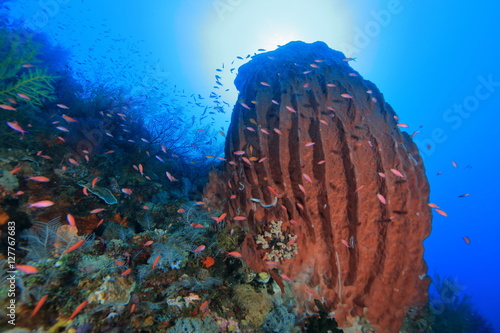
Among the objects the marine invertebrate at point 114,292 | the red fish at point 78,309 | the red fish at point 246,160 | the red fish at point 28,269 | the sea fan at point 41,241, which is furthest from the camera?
the red fish at point 246,160

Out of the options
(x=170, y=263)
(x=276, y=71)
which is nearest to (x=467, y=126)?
(x=276, y=71)

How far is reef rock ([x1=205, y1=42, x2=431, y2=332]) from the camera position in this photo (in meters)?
4.46

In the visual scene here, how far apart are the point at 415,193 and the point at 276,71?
5.20 m

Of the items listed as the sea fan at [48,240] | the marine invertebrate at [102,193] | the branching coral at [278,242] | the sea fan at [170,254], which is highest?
the branching coral at [278,242]

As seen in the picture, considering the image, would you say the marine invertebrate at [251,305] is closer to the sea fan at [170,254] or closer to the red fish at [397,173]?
the sea fan at [170,254]

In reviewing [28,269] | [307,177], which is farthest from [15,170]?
[307,177]

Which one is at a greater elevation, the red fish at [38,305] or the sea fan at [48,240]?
the sea fan at [48,240]

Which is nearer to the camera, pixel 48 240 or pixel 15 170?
pixel 48 240

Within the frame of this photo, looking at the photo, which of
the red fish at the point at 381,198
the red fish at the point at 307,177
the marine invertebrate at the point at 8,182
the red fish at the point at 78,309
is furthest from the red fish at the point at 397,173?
the marine invertebrate at the point at 8,182

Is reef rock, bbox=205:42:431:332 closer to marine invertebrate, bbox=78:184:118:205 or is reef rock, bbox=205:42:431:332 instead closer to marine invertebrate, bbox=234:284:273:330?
marine invertebrate, bbox=234:284:273:330

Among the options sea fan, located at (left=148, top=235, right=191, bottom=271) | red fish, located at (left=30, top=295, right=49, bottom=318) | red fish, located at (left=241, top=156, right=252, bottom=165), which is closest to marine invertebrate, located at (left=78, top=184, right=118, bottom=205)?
sea fan, located at (left=148, top=235, right=191, bottom=271)

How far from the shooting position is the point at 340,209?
4.58 m

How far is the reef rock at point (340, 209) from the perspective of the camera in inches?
176

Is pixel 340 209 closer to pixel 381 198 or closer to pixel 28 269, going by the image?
pixel 381 198
